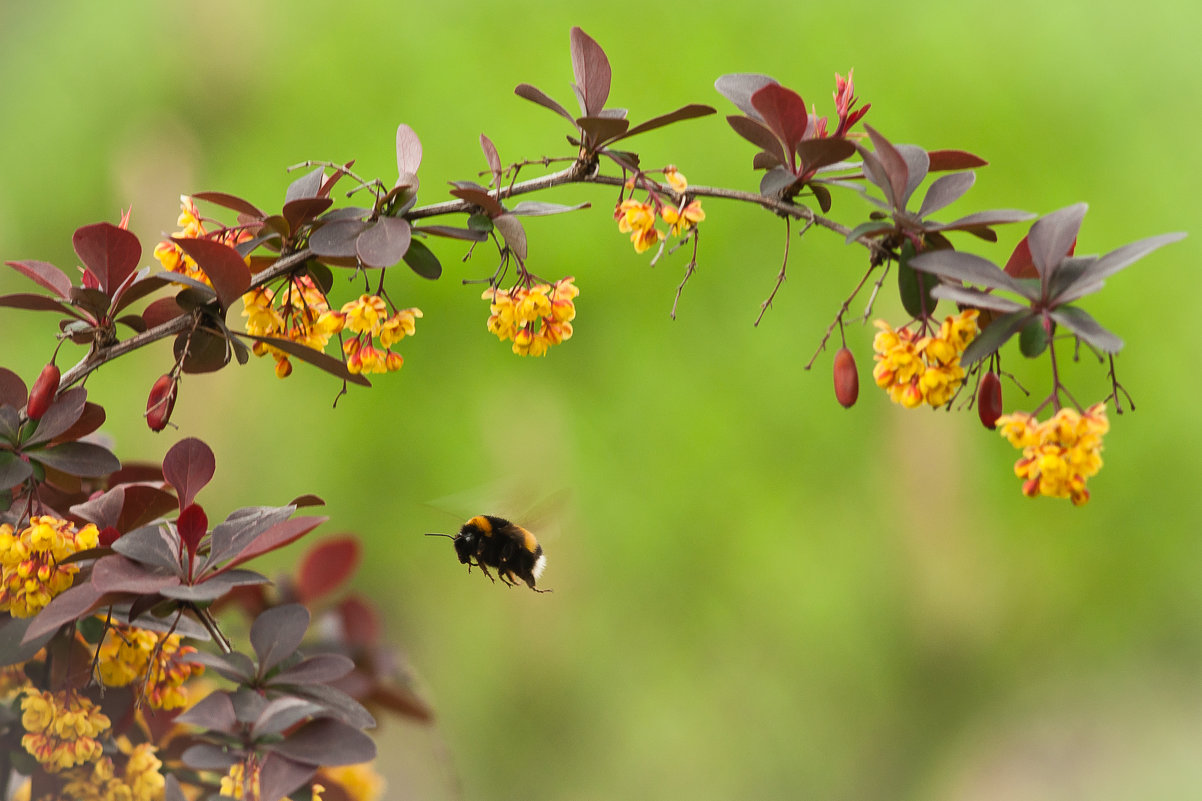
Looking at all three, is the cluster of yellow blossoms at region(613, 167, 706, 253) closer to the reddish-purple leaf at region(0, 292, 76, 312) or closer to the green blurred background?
the reddish-purple leaf at region(0, 292, 76, 312)

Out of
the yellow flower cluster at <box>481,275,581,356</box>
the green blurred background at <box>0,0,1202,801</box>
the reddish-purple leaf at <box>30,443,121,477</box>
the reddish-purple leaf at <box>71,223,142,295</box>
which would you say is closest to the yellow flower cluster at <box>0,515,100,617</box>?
the reddish-purple leaf at <box>30,443,121,477</box>

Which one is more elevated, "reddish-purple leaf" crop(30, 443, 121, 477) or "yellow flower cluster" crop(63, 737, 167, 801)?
"reddish-purple leaf" crop(30, 443, 121, 477)

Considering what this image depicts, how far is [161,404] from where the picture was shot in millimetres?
517

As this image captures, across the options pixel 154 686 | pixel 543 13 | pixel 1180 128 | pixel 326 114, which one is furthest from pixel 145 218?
pixel 1180 128

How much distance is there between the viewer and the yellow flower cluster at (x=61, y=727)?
0.53 m

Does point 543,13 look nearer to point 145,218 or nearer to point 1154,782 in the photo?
point 145,218

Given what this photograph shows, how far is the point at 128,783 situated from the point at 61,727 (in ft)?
0.24

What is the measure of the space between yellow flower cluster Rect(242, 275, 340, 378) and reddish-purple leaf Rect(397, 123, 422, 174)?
0.09 metres

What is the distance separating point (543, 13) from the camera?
76.0 inches

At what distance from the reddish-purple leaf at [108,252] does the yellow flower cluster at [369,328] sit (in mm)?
106

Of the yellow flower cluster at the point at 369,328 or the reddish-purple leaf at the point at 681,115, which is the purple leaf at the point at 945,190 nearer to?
the reddish-purple leaf at the point at 681,115

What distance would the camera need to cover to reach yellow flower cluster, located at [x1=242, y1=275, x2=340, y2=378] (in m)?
0.56

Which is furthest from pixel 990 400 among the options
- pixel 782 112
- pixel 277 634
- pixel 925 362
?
pixel 277 634

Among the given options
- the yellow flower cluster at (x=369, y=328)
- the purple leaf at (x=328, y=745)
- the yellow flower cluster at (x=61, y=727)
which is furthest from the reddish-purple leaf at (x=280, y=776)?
the yellow flower cluster at (x=369, y=328)
